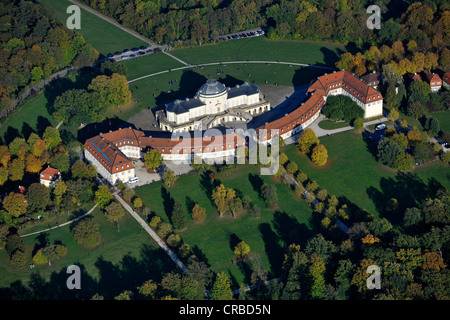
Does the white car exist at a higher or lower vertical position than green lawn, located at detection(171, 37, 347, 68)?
lower

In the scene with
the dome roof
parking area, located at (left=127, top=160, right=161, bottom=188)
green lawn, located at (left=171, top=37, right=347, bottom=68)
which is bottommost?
parking area, located at (left=127, top=160, right=161, bottom=188)

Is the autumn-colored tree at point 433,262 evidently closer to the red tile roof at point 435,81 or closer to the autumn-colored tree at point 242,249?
the autumn-colored tree at point 242,249

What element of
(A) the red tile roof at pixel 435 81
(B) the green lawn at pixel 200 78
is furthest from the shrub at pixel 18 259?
(A) the red tile roof at pixel 435 81

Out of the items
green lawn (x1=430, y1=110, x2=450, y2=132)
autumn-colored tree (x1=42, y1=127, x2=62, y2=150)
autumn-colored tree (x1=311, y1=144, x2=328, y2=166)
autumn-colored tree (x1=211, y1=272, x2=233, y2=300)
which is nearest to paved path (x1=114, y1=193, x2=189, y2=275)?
autumn-colored tree (x1=211, y1=272, x2=233, y2=300)

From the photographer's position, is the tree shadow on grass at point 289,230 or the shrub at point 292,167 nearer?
the tree shadow on grass at point 289,230

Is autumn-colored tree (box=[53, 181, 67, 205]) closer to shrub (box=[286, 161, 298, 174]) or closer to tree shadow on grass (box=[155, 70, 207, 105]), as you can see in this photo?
tree shadow on grass (box=[155, 70, 207, 105])

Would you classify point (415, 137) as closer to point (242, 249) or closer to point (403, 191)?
point (403, 191)
